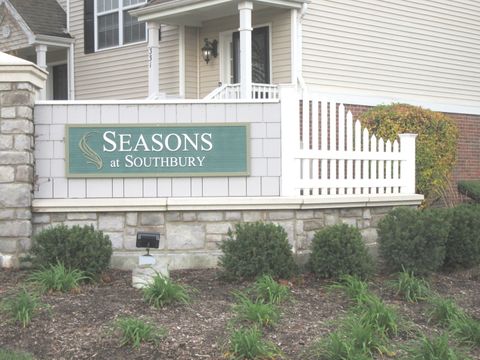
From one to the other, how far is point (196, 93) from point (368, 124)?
4.80 meters

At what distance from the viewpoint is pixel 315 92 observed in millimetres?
13945

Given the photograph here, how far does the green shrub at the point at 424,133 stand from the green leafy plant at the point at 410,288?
519cm

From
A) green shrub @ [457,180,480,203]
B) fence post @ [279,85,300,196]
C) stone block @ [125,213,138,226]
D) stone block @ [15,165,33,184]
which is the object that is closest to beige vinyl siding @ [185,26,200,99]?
green shrub @ [457,180,480,203]

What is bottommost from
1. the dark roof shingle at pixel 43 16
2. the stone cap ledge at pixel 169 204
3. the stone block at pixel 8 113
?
the stone cap ledge at pixel 169 204

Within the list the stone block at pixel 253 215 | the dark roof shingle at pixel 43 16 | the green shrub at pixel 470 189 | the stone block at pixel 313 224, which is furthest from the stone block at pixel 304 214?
the dark roof shingle at pixel 43 16

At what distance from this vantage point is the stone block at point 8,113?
7.68m

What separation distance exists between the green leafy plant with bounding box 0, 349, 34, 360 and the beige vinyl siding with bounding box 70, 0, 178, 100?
10.6 metres

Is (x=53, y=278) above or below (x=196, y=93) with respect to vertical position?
below

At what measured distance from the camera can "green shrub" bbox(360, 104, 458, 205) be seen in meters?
11.9

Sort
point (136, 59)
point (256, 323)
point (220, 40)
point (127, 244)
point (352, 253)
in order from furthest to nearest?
point (136, 59) < point (220, 40) < point (127, 244) < point (352, 253) < point (256, 323)

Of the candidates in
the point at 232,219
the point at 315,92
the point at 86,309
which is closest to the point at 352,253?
the point at 232,219

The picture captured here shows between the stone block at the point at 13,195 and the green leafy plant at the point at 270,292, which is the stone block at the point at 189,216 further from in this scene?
the stone block at the point at 13,195

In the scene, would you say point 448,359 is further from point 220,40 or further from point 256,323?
point 220,40

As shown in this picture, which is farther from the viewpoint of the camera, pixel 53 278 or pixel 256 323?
pixel 53 278
